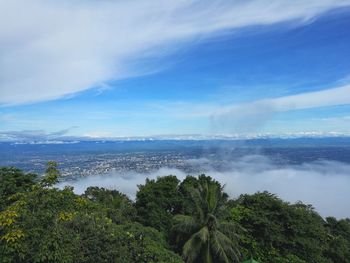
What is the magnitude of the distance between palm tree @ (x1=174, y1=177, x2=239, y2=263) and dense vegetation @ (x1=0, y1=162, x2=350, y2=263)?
2.7 inches

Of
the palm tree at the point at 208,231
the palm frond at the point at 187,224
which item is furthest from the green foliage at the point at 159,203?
the palm tree at the point at 208,231

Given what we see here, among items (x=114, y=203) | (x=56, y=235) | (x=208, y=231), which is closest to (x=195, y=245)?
(x=208, y=231)

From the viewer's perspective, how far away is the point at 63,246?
36.9 ft

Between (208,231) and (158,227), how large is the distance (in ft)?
30.2

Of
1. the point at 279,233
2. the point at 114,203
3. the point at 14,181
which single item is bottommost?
the point at 279,233

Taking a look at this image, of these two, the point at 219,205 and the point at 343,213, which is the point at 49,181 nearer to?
the point at 219,205

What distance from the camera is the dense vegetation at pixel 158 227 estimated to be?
36.5ft

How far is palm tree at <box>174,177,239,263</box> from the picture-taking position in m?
26.2

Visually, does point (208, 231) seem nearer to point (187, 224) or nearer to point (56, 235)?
point (187, 224)

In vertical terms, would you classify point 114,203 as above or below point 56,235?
below

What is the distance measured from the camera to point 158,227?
115ft

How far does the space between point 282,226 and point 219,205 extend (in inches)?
299

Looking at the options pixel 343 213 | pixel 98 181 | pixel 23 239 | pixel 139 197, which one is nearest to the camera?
pixel 23 239

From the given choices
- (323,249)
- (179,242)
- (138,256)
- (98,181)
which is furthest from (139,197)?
(98,181)
